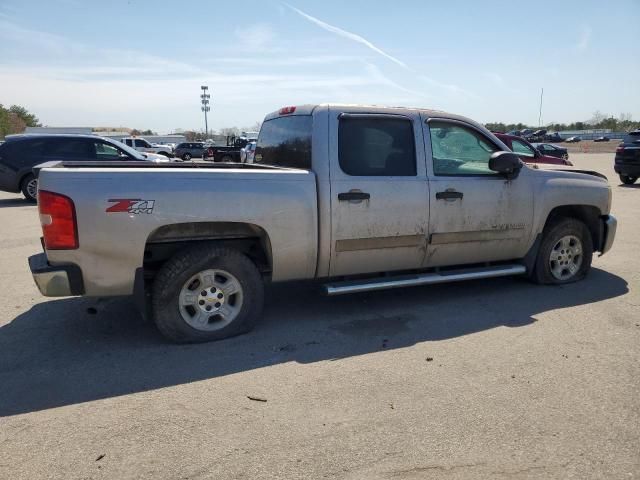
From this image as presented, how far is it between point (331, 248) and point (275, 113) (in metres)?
1.79

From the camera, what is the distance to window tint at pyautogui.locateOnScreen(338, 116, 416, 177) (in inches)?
179

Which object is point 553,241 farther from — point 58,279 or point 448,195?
point 58,279

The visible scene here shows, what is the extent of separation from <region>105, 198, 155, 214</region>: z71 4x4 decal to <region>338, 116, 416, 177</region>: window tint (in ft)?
5.65

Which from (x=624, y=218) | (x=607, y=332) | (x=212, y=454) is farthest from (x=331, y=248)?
(x=624, y=218)

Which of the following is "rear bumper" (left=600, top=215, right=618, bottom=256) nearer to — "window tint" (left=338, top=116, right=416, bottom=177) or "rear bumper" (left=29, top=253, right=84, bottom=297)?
"window tint" (left=338, top=116, right=416, bottom=177)

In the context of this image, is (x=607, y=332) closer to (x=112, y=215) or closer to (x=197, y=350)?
(x=197, y=350)

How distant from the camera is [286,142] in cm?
495

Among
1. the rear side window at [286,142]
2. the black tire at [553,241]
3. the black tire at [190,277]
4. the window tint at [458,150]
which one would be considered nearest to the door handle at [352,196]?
the rear side window at [286,142]

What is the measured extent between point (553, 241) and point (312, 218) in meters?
3.04

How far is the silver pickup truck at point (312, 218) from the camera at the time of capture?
3696mm

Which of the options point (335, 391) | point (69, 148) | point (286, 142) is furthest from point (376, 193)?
point (69, 148)

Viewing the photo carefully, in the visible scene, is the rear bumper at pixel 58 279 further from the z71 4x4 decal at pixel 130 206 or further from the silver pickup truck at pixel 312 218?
the z71 4x4 decal at pixel 130 206

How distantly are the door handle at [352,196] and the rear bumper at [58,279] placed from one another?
2203 millimetres

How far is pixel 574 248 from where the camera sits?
585 cm
